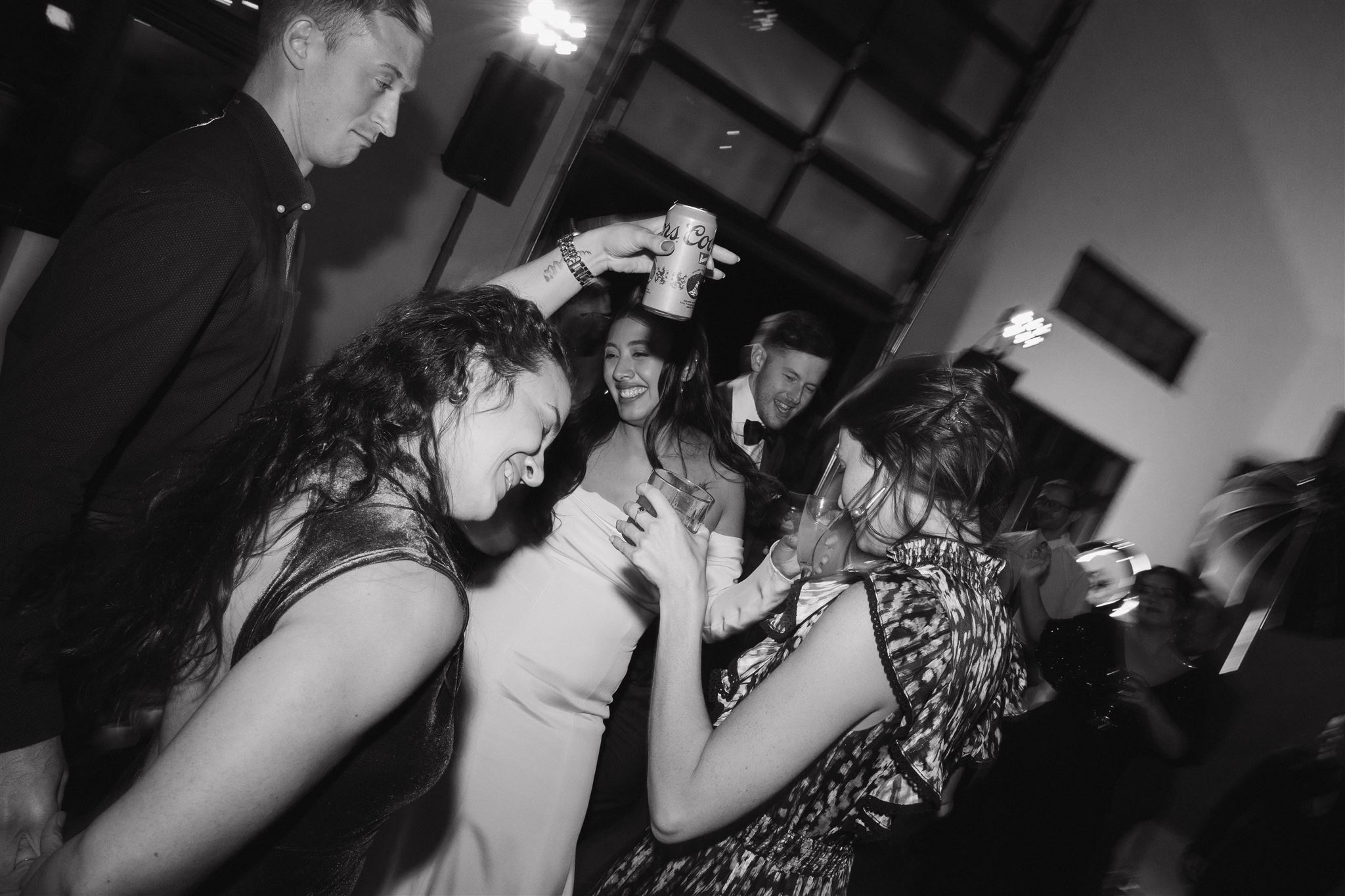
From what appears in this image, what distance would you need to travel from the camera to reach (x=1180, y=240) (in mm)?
6805

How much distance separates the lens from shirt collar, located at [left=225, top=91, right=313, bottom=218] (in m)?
1.30

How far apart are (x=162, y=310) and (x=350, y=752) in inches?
27.3

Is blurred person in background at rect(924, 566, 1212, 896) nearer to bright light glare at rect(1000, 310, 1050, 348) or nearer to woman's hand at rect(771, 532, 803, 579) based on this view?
woman's hand at rect(771, 532, 803, 579)

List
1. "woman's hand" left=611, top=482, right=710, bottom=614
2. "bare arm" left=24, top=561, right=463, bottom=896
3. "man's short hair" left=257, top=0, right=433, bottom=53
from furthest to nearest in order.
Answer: "man's short hair" left=257, top=0, right=433, bottom=53 → "woman's hand" left=611, top=482, right=710, bottom=614 → "bare arm" left=24, top=561, right=463, bottom=896

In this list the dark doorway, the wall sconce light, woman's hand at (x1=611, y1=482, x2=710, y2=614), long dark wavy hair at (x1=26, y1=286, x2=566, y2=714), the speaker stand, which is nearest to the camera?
long dark wavy hair at (x1=26, y1=286, x2=566, y2=714)

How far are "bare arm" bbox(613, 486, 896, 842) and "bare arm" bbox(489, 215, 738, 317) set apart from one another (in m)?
0.86

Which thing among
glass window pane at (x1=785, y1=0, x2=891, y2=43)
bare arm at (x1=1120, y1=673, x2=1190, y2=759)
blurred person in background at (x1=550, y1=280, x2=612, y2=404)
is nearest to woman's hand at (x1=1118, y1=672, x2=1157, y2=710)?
bare arm at (x1=1120, y1=673, x2=1190, y2=759)

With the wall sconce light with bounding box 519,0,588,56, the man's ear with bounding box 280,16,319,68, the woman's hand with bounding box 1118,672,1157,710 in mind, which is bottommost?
the woman's hand with bounding box 1118,672,1157,710

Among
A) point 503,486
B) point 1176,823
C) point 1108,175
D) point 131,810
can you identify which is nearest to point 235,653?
point 131,810

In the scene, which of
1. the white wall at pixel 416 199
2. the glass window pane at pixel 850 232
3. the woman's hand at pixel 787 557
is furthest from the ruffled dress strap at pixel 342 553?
the glass window pane at pixel 850 232

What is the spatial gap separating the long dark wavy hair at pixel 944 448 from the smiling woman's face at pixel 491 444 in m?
0.60

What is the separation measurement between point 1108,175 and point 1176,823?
524cm

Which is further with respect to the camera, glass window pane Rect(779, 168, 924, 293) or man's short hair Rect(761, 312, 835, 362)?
glass window pane Rect(779, 168, 924, 293)

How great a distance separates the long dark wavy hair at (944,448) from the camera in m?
1.25
